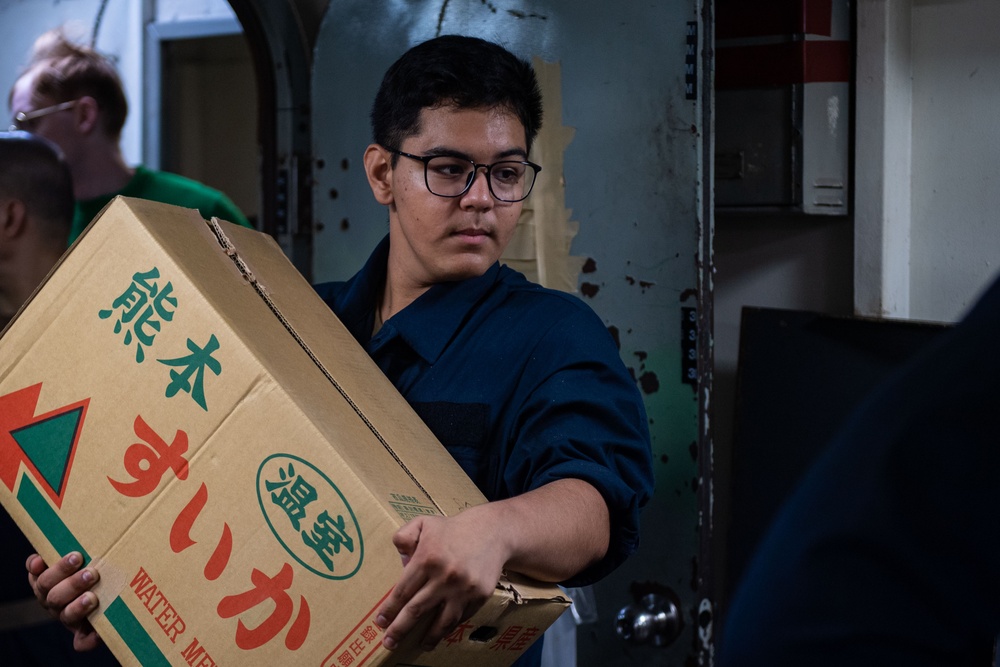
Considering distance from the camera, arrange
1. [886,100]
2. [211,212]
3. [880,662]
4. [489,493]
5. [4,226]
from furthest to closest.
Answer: [211,212] < [886,100] < [4,226] < [489,493] < [880,662]

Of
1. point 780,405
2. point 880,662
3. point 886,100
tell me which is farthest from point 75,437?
point 886,100

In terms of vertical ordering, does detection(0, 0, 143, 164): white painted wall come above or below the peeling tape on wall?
above

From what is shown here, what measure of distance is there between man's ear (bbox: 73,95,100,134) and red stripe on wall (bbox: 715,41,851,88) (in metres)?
1.88

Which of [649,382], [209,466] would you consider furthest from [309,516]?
[649,382]

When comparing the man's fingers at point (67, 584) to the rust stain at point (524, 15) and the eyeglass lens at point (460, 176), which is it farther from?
the rust stain at point (524, 15)

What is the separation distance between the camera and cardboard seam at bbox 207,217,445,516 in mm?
1099

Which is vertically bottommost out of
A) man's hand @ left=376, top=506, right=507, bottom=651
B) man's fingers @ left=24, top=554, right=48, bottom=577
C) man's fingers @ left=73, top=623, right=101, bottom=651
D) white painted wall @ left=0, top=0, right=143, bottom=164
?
man's fingers @ left=73, top=623, right=101, bottom=651

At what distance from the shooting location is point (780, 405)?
226 centimetres

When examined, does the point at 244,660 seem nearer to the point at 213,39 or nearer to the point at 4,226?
the point at 4,226

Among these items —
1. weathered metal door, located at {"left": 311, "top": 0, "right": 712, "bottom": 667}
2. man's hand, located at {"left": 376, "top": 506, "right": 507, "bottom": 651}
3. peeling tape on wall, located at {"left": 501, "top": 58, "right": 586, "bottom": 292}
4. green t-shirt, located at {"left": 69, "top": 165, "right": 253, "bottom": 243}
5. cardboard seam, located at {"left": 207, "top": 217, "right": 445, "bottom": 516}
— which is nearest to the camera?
man's hand, located at {"left": 376, "top": 506, "right": 507, "bottom": 651}

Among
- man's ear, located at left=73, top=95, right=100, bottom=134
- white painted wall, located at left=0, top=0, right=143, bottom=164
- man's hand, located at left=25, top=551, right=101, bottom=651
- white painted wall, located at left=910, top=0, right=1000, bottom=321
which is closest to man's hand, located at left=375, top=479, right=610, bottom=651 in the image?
man's hand, located at left=25, top=551, right=101, bottom=651

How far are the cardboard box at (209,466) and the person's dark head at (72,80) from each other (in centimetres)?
211

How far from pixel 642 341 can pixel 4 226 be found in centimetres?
127

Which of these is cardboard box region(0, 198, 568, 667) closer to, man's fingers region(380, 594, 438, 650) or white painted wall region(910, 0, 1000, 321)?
man's fingers region(380, 594, 438, 650)
